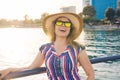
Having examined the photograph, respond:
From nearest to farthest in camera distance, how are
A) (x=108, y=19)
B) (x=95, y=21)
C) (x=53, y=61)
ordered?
(x=53, y=61)
(x=108, y=19)
(x=95, y=21)

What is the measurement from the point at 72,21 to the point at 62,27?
0.10 m

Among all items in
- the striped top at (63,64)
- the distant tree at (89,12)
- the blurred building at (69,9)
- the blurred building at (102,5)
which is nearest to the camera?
the striped top at (63,64)

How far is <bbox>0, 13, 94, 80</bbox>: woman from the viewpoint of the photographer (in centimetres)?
221

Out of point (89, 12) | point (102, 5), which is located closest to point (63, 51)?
point (89, 12)

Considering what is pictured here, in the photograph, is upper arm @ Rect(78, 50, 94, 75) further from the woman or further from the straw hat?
the straw hat

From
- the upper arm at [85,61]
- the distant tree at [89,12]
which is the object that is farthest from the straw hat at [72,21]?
the distant tree at [89,12]

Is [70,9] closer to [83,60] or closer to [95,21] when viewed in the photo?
[83,60]

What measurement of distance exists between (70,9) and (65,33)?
18cm

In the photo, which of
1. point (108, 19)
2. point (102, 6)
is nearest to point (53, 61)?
point (108, 19)

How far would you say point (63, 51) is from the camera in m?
2.25

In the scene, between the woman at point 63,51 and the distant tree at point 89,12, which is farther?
the distant tree at point 89,12

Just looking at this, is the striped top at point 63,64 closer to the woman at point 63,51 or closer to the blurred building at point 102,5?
the woman at point 63,51

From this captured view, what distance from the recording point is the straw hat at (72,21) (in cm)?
231

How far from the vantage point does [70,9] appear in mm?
2324
